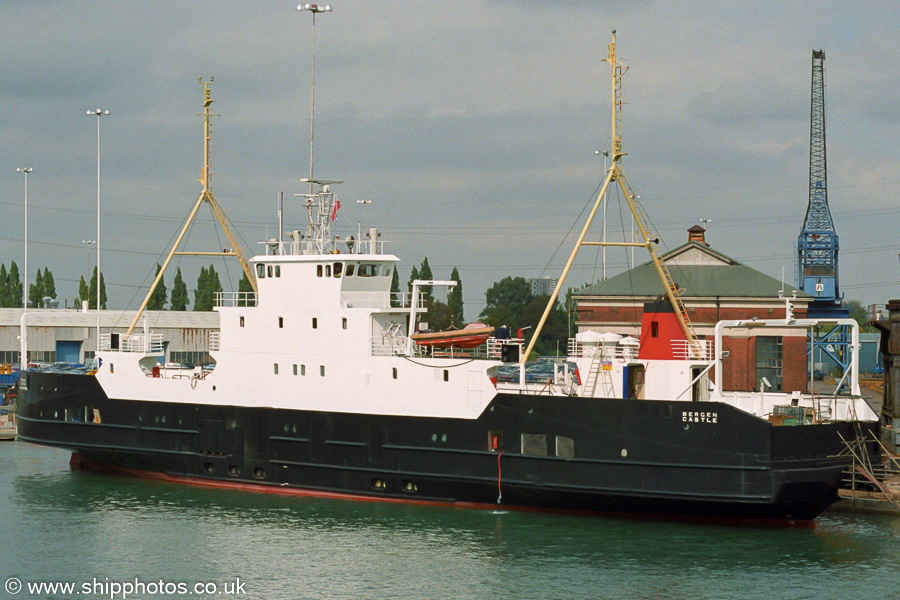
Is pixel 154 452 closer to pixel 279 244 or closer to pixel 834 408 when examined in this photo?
pixel 279 244

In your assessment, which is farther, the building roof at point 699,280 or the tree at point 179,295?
the tree at point 179,295

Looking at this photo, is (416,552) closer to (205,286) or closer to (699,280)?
(699,280)

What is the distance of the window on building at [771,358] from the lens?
52.1 meters

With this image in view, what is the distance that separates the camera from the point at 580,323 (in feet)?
183

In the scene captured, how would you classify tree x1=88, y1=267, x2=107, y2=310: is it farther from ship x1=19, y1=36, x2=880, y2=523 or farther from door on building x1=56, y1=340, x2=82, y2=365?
ship x1=19, y1=36, x2=880, y2=523

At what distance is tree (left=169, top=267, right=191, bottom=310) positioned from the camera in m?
82.2

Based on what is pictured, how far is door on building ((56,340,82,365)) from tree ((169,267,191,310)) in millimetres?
21762

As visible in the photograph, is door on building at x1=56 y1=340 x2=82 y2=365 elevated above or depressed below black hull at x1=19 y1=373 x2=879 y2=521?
above

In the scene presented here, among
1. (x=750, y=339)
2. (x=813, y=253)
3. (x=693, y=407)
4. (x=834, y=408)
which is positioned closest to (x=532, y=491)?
(x=693, y=407)

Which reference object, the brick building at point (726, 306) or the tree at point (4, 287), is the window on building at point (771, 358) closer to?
the brick building at point (726, 306)

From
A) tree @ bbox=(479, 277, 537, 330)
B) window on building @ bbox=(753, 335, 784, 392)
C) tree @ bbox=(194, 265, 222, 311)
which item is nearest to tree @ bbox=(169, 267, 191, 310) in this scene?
tree @ bbox=(194, 265, 222, 311)

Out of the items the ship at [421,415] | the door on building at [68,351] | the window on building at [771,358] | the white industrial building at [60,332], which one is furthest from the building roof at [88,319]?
the window on building at [771,358]

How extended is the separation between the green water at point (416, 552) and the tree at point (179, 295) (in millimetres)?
57923

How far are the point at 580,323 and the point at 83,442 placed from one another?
105 ft
